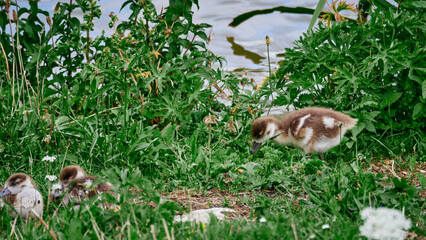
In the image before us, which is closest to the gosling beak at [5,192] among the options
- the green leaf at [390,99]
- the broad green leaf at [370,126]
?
the broad green leaf at [370,126]

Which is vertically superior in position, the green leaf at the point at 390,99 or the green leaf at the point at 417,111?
the green leaf at the point at 390,99

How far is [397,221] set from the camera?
2.39 metres

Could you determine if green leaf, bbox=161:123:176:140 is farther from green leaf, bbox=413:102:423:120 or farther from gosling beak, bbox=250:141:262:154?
green leaf, bbox=413:102:423:120

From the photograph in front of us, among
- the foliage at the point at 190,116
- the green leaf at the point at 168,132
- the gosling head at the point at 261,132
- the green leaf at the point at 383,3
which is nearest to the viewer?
the foliage at the point at 190,116

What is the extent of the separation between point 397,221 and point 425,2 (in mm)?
3804

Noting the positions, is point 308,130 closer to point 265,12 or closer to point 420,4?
point 420,4

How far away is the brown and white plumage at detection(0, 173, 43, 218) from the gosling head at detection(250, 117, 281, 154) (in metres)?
2.38

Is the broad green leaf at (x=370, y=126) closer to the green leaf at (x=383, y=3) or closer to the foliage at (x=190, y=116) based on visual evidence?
the foliage at (x=190, y=116)

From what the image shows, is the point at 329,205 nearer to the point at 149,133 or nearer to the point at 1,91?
the point at 149,133

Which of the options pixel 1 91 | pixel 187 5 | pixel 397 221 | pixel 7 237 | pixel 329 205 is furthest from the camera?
pixel 187 5

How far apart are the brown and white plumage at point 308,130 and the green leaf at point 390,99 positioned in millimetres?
392

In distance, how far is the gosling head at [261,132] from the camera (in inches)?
218

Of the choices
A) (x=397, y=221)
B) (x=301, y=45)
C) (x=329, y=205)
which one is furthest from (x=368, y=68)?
(x=397, y=221)

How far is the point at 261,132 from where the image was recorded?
18.1 ft
